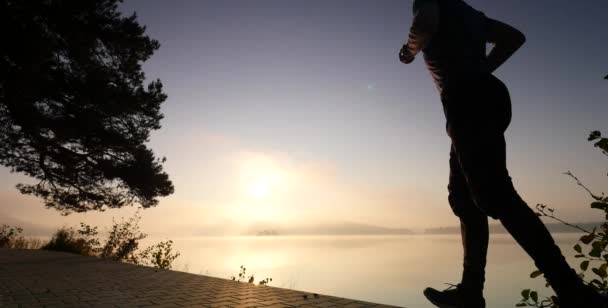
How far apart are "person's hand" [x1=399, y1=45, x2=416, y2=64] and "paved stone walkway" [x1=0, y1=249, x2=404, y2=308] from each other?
2.07 metres

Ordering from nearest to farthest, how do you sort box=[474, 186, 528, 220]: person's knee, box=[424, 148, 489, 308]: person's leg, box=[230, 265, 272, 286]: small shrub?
box=[474, 186, 528, 220]: person's knee, box=[424, 148, 489, 308]: person's leg, box=[230, 265, 272, 286]: small shrub

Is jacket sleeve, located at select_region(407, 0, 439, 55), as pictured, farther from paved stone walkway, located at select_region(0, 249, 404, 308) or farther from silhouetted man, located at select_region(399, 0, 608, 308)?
paved stone walkway, located at select_region(0, 249, 404, 308)

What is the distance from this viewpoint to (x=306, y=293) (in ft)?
12.2

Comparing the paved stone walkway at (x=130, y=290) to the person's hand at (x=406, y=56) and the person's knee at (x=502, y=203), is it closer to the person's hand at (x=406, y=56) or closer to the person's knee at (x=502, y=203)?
the person's knee at (x=502, y=203)

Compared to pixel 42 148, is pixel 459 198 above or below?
below

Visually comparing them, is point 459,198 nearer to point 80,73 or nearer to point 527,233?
point 527,233

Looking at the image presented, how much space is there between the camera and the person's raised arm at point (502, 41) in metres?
2.05

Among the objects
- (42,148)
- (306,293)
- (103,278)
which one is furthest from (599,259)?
(42,148)

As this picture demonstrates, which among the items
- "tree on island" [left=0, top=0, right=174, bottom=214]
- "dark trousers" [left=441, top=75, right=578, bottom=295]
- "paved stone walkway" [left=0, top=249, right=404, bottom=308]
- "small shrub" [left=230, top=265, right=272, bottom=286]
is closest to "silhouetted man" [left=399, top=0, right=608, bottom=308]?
"dark trousers" [left=441, top=75, right=578, bottom=295]

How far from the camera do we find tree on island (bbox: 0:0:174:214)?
342 inches

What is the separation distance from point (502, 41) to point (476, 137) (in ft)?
2.60

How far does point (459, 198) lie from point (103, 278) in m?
4.82

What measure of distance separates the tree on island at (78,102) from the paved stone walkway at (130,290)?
4967mm

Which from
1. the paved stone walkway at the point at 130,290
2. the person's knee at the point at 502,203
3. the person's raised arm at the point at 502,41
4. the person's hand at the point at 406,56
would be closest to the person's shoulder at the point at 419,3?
the person's hand at the point at 406,56
